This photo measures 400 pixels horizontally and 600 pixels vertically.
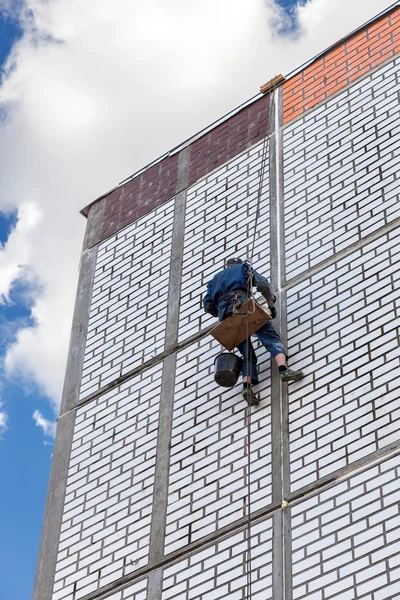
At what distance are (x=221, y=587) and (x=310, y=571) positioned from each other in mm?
909

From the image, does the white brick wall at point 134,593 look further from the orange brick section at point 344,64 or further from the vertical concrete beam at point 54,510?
the orange brick section at point 344,64

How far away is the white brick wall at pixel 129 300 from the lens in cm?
1288

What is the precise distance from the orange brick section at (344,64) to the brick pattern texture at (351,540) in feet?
18.0

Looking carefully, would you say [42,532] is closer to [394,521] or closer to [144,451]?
[144,451]

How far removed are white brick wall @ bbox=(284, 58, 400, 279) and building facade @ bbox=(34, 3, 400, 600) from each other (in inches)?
1.0

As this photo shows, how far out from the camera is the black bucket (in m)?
11.2

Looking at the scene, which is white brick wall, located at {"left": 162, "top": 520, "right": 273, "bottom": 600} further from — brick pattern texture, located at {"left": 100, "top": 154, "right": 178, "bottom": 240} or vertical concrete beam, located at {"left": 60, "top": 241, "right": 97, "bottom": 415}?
brick pattern texture, located at {"left": 100, "top": 154, "right": 178, "bottom": 240}

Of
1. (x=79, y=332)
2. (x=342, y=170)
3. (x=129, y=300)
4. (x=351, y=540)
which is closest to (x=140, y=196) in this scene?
(x=129, y=300)

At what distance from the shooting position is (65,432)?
1285cm

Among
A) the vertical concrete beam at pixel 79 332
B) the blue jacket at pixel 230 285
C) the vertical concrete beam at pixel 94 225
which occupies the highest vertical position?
the vertical concrete beam at pixel 94 225

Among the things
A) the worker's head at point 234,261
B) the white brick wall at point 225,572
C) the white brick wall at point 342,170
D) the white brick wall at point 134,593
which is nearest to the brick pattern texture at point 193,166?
the white brick wall at point 342,170

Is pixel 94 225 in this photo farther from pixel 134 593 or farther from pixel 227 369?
pixel 134 593

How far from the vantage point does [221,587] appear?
9961 mm

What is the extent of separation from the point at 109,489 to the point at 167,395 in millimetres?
1101
